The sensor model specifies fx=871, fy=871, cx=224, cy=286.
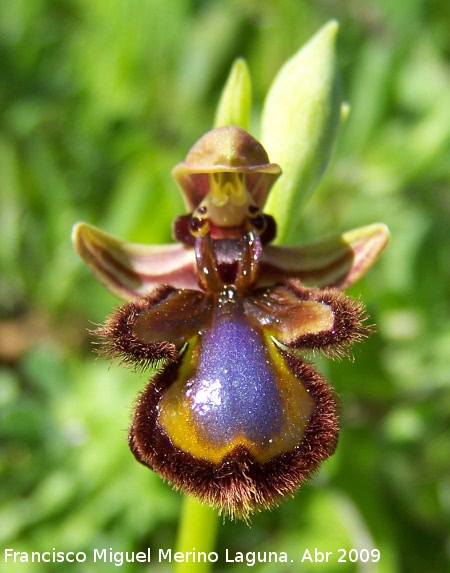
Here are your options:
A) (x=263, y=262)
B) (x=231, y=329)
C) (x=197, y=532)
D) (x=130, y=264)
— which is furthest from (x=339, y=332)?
(x=197, y=532)

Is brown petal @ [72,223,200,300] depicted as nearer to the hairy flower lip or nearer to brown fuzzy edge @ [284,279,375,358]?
the hairy flower lip

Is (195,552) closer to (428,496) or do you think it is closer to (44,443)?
(44,443)

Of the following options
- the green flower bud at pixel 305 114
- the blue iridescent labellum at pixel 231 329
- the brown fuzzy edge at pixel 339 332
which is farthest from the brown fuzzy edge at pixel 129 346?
the green flower bud at pixel 305 114

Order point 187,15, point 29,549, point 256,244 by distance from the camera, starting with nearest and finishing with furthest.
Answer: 1. point 256,244
2. point 29,549
3. point 187,15

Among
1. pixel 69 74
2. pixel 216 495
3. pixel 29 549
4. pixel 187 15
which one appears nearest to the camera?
pixel 216 495

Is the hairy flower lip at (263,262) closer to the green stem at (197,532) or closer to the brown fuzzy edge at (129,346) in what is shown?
Result: the brown fuzzy edge at (129,346)

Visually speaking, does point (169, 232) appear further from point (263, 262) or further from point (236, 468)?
point (236, 468)

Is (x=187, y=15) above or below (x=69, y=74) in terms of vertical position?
above

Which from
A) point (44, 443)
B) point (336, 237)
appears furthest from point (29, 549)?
point (336, 237)
